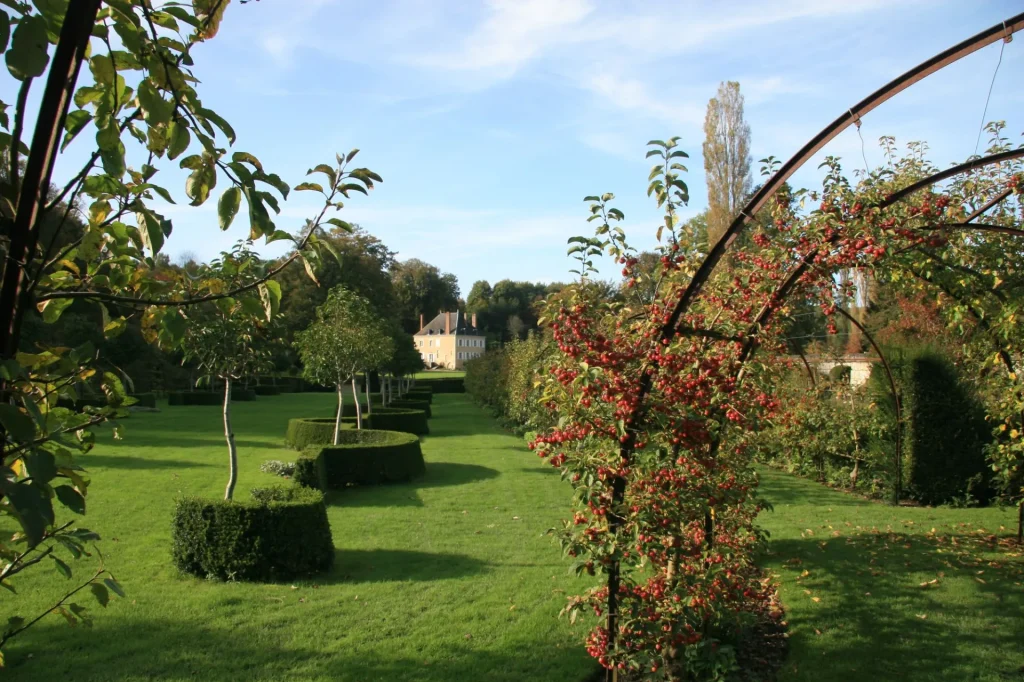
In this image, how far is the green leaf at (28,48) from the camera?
1092mm

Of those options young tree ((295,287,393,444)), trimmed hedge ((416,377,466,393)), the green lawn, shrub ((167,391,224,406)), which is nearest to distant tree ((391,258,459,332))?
trimmed hedge ((416,377,466,393))

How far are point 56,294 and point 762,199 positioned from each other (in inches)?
146

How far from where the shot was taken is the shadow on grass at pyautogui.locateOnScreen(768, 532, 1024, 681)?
5.05m

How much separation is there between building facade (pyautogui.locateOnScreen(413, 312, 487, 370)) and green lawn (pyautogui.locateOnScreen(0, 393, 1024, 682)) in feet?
203

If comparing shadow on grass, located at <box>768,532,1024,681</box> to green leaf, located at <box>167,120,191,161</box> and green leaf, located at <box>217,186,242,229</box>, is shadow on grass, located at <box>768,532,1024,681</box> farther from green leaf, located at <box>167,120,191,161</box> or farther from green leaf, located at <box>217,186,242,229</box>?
green leaf, located at <box>167,120,191,161</box>

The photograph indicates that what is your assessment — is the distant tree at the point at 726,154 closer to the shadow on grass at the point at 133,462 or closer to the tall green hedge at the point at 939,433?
the tall green hedge at the point at 939,433

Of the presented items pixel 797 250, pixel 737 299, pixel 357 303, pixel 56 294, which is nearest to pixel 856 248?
pixel 797 250

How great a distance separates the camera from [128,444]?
54.2ft

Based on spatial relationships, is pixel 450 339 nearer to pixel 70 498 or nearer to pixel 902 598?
pixel 902 598

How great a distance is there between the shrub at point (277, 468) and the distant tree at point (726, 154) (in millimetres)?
23655

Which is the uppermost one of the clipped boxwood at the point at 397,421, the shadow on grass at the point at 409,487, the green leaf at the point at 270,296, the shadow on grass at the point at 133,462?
the green leaf at the point at 270,296

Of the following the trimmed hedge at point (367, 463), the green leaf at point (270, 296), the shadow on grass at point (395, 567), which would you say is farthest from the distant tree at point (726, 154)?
the green leaf at point (270, 296)

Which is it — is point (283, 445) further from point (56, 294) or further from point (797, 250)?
point (56, 294)

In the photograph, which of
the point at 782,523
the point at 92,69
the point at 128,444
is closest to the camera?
the point at 92,69
